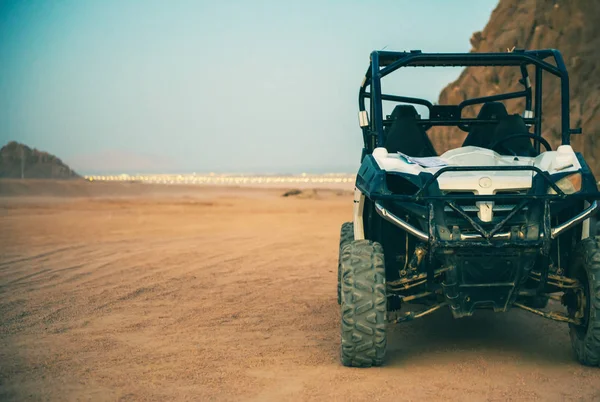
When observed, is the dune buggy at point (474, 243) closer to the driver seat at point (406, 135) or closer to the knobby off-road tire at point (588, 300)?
the knobby off-road tire at point (588, 300)

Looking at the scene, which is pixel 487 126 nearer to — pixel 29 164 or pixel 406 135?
pixel 406 135

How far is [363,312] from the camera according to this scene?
5039 millimetres

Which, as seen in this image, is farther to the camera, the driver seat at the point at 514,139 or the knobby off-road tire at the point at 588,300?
the driver seat at the point at 514,139

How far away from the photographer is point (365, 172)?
5.59m

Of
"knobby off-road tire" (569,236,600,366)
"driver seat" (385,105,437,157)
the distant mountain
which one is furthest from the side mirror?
the distant mountain

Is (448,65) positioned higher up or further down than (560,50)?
further down

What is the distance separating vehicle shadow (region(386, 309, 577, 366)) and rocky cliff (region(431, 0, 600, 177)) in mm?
18937

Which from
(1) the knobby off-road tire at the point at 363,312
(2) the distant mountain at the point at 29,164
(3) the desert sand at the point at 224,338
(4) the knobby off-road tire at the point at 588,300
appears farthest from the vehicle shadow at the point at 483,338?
(2) the distant mountain at the point at 29,164

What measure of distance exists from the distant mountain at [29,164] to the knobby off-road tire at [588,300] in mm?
40718

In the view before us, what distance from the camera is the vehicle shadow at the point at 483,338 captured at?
222 inches

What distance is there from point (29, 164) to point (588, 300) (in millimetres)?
44473

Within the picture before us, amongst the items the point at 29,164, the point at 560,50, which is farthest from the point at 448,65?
the point at 29,164

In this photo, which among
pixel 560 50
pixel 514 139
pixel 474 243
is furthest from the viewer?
pixel 560 50

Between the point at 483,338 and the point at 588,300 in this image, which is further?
the point at 483,338
